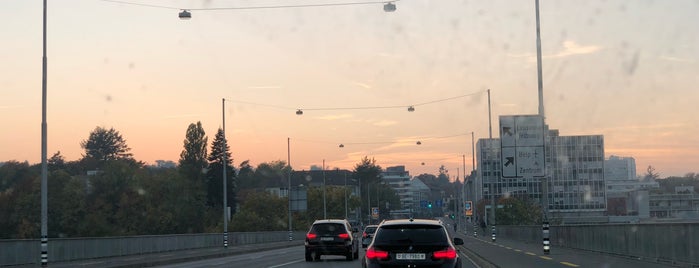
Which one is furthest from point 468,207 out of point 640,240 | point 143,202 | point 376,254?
point 376,254

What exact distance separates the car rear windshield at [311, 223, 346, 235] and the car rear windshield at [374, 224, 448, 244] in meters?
15.7

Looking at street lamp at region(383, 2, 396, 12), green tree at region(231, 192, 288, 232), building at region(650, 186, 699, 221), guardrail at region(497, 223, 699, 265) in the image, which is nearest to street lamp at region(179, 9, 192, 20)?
street lamp at region(383, 2, 396, 12)

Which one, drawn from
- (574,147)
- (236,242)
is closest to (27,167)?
(236,242)

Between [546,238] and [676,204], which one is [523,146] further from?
[676,204]

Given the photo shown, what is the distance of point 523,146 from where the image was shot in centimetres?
3528

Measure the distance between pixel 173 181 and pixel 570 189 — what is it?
97.8m

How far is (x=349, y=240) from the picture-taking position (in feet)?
104

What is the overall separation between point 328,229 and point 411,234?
53.1 ft

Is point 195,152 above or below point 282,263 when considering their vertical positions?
above

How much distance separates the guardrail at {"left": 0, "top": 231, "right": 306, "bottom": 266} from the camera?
94.4 ft

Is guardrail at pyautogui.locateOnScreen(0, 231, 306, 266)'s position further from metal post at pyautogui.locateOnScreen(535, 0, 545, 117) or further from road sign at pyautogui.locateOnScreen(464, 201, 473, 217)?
road sign at pyautogui.locateOnScreen(464, 201, 473, 217)

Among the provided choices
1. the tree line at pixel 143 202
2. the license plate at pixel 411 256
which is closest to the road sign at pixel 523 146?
the license plate at pixel 411 256

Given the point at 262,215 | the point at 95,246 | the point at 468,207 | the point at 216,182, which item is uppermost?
the point at 216,182

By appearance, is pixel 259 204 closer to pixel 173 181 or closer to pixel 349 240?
pixel 173 181
